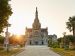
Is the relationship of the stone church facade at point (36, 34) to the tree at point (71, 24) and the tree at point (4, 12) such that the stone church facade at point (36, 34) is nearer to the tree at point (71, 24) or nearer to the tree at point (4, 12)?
the tree at point (71, 24)

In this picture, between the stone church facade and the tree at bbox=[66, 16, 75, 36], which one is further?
the stone church facade

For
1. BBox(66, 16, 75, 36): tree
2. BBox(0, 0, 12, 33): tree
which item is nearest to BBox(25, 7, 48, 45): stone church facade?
BBox(66, 16, 75, 36): tree

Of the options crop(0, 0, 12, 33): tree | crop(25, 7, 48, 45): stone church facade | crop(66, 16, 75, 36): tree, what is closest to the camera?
crop(0, 0, 12, 33): tree

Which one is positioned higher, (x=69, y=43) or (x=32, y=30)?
(x=32, y=30)

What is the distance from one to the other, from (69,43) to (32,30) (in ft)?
360

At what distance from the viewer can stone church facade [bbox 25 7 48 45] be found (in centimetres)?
Answer: 17338

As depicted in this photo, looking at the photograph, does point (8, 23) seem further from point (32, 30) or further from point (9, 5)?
point (32, 30)

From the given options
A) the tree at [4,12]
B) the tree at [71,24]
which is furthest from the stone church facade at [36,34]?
the tree at [4,12]

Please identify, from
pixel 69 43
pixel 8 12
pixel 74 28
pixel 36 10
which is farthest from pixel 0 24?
pixel 36 10

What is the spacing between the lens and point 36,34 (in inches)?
7062

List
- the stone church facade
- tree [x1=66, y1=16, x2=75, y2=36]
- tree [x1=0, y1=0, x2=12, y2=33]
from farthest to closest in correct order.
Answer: the stone church facade → tree [x1=66, y1=16, x2=75, y2=36] → tree [x1=0, y1=0, x2=12, y2=33]

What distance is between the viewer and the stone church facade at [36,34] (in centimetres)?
17338

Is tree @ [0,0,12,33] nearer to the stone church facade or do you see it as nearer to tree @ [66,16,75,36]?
tree @ [66,16,75,36]

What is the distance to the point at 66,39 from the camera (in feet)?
260
